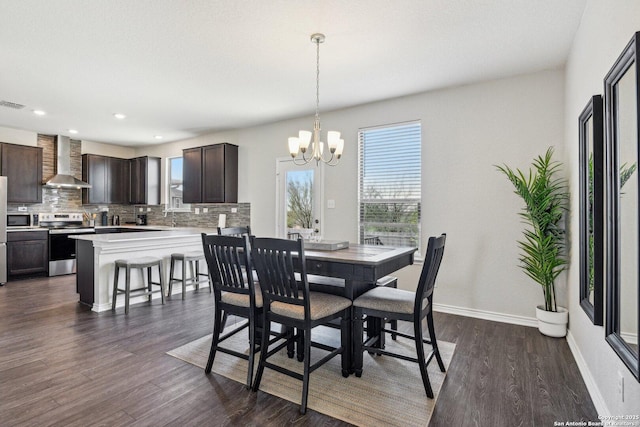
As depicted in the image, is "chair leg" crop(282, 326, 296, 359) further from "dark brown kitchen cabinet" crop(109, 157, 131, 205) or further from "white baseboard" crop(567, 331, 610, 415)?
"dark brown kitchen cabinet" crop(109, 157, 131, 205)

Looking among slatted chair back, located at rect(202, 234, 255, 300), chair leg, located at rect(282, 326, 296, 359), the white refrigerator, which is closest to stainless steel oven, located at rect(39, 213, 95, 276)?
the white refrigerator

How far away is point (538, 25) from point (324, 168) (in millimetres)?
2932

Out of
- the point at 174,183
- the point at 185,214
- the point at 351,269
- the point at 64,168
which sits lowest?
the point at 351,269

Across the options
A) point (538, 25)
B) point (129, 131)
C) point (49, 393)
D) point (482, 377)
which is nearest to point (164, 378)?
point (49, 393)

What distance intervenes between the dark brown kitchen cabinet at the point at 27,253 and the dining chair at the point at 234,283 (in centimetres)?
509

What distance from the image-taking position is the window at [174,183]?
282 inches

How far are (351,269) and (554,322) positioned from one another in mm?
2220

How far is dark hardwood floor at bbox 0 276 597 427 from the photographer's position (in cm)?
194

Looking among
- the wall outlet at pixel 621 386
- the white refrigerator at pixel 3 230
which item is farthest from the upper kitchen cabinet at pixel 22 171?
the wall outlet at pixel 621 386

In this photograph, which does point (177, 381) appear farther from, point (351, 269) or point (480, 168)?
point (480, 168)

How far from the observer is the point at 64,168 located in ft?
21.4

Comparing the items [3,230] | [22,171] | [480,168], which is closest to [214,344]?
[480,168]

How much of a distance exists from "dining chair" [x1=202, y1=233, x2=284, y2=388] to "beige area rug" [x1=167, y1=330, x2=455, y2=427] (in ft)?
0.67

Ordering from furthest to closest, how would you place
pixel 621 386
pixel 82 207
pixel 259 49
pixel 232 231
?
pixel 82 207 < pixel 232 231 < pixel 259 49 < pixel 621 386
